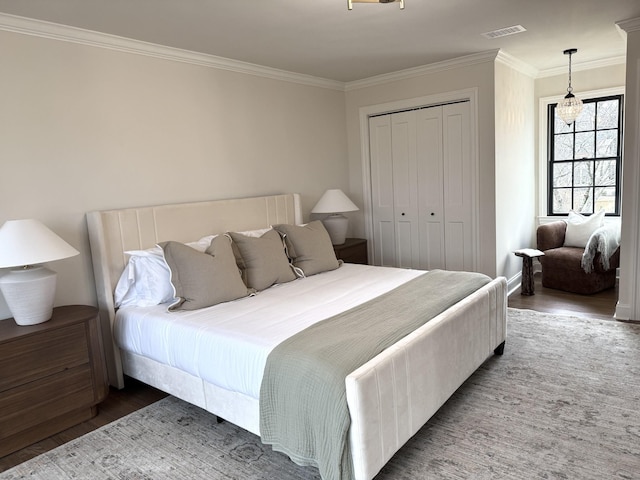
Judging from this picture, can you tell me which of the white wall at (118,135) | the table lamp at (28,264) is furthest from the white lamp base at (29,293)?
the white wall at (118,135)

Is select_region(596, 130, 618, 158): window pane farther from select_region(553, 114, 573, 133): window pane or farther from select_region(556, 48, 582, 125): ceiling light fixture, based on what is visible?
select_region(556, 48, 582, 125): ceiling light fixture

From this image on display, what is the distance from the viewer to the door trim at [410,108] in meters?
4.65

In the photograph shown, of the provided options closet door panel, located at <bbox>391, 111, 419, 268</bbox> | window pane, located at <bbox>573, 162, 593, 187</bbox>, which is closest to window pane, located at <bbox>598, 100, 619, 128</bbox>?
window pane, located at <bbox>573, 162, 593, 187</bbox>

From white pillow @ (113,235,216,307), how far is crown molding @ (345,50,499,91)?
10.6 ft

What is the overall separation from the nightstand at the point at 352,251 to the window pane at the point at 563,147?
2.73 m

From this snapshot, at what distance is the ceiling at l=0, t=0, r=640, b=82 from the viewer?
9.46 ft

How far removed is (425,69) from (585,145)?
2275mm

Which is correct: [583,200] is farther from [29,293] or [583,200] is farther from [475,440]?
[29,293]

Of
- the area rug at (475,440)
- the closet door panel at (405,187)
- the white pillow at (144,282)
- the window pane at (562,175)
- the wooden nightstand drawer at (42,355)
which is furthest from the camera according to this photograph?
the window pane at (562,175)

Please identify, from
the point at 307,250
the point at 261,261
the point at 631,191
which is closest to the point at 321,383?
the point at 261,261

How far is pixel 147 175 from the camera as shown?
358 cm

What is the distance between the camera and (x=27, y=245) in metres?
2.58

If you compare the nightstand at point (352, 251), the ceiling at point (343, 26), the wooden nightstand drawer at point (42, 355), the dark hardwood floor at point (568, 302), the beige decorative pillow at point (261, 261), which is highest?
the ceiling at point (343, 26)

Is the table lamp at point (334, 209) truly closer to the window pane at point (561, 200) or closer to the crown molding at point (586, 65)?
the window pane at point (561, 200)
